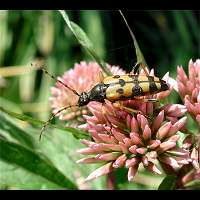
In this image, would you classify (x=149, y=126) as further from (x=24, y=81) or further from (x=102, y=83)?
(x=24, y=81)

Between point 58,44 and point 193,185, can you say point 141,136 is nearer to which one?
point 193,185

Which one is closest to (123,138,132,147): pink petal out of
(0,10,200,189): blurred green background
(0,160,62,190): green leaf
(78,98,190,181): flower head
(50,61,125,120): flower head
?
(78,98,190,181): flower head

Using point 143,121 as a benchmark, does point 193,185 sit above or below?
below

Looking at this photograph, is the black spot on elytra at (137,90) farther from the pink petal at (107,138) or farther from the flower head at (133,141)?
the pink petal at (107,138)

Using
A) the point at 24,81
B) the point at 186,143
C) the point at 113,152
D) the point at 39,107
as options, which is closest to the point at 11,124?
the point at 113,152

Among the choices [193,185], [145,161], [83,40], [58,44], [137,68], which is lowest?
[193,185]

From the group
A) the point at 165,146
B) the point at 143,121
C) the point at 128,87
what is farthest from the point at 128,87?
the point at 165,146

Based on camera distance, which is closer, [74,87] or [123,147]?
[123,147]

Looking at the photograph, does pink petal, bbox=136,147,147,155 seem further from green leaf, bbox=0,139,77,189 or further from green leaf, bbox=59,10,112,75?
green leaf, bbox=0,139,77,189

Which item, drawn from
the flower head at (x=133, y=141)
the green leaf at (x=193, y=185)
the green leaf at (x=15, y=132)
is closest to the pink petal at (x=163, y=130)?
the flower head at (x=133, y=141)
